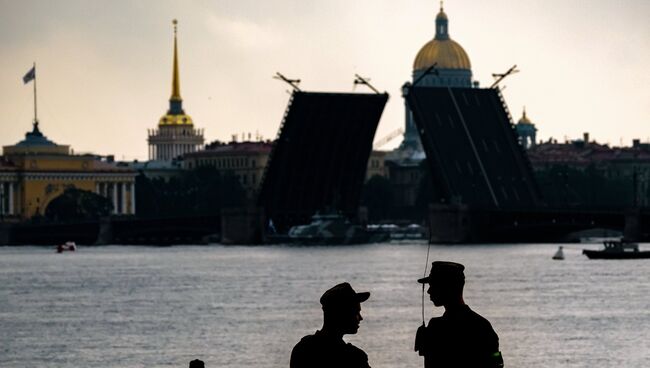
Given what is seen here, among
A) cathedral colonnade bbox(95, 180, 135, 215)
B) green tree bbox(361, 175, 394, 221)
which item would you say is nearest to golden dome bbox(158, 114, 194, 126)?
cathedral colonnade bbox(95, 180, 135, 215)

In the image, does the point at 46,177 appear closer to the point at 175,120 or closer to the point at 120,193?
the point at 120,193

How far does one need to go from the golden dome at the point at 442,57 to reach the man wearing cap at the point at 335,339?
143062 millimetres

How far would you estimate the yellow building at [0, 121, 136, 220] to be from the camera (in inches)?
4355

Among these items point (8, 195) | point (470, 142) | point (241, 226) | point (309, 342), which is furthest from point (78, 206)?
point (309, 342)

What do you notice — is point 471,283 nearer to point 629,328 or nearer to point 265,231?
point 629,328

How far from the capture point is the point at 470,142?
2491 inches

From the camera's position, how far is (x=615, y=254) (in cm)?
6009

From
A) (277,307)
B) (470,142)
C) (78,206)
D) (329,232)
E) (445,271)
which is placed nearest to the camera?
(445,271)

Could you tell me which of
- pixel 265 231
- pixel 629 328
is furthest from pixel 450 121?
pixel 629 328

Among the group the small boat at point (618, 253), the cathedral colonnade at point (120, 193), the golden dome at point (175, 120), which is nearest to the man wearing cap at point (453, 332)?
the small boat at point (618, 253)

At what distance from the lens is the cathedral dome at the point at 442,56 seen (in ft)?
497

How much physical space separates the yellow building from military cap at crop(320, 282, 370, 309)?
98.5 metres

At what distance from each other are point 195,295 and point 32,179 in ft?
228

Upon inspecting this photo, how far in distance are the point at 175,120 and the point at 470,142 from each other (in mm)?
98580
